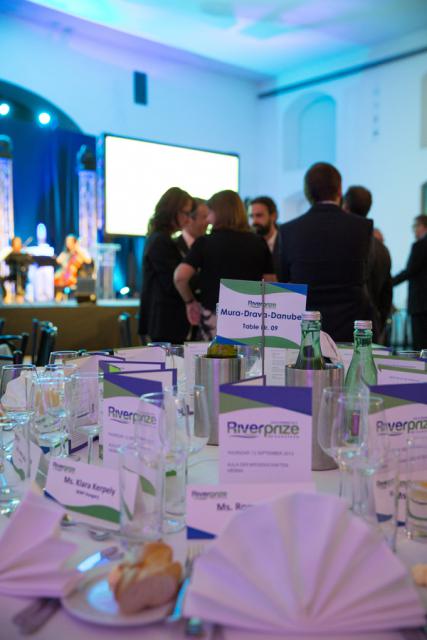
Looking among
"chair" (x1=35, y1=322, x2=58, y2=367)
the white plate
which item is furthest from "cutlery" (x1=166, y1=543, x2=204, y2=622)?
"chair" (x1=35, y1=322, x2=58, y2=367)

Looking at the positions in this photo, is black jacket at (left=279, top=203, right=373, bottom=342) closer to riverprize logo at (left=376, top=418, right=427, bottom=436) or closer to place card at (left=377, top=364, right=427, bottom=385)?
place card at (left=377, top=364, right=427, bottom=385)

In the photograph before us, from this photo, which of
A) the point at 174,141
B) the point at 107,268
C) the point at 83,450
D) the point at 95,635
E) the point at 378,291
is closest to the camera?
the point at 95,635

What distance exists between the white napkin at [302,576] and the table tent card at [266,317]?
751 millimetres

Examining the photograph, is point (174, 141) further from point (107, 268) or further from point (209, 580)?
point (209, 580)

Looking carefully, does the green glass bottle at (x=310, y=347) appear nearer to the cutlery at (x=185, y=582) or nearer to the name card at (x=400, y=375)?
the name card at (x=400, y=375)

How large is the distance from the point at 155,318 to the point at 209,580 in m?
2.67

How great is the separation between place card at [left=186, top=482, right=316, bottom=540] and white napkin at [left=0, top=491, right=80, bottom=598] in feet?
0.57

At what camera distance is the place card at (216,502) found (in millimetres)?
876

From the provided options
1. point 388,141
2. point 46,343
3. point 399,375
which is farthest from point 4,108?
point 399,375

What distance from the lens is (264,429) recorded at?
96 cm

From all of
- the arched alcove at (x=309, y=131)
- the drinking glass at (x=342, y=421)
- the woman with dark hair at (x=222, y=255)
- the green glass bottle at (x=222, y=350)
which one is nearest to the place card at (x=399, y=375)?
the drinking glass at (x=342, y=421)

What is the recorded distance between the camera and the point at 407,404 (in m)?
1.05

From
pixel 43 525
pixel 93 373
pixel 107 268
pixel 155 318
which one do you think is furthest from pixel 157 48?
pixel 43 525

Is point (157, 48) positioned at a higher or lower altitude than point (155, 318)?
higher
